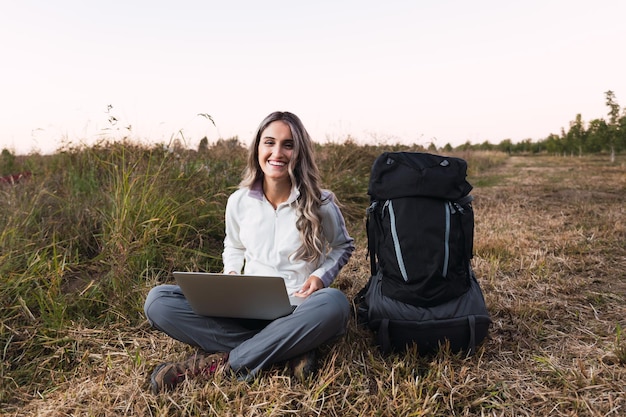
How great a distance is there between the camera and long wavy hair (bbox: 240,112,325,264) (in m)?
2.37

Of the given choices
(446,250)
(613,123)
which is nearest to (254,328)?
(446,250)

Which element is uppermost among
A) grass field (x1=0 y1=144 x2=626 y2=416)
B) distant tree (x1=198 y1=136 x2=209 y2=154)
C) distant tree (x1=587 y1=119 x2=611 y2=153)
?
distant tree (x1=587 y1=119 x2=611 y2=153)

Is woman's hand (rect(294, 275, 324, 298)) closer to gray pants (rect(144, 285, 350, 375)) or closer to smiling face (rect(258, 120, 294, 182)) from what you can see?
gray pants (rect(144, 285, 350, 375))

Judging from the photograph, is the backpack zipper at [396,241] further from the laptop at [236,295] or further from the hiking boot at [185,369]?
the hiking boot at [185,369]

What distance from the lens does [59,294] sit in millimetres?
2889

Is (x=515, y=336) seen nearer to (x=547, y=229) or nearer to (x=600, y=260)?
(x=600, y=260)

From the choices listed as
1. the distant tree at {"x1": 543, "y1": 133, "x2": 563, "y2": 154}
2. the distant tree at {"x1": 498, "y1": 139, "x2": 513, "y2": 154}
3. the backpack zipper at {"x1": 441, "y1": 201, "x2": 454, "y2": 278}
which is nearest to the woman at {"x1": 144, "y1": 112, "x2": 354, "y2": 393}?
the backpack zipper at {"x1": 441, "y1": 201, "x2": 454, "y2": 278}

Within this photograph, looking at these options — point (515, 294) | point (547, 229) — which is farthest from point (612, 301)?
Answer: point (547, 229)

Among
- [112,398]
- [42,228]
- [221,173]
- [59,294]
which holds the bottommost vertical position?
[112,398]

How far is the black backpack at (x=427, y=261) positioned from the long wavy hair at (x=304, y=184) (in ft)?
1.13

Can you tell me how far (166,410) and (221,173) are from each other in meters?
3.17

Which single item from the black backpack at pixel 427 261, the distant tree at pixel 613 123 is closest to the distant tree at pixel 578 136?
the distant tree at pixel 613 123

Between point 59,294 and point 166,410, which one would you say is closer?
point 166,410

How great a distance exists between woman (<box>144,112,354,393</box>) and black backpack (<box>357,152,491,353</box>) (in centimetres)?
30
